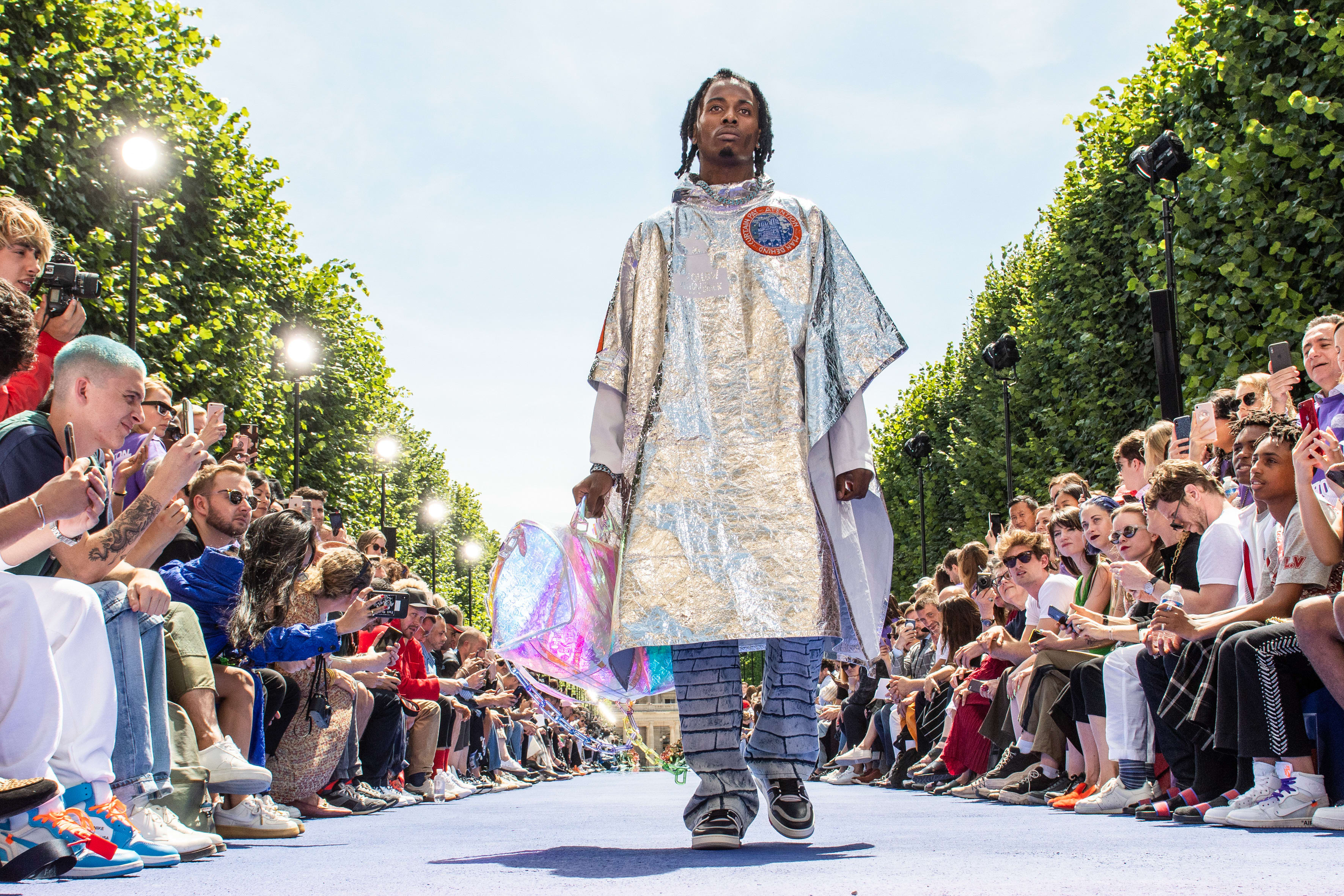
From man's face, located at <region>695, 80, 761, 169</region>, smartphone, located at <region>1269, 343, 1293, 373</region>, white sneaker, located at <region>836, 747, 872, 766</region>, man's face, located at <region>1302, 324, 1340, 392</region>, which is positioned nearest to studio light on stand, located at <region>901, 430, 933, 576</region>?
white sneaker, located at <region>836, 747, 872, 766</region>

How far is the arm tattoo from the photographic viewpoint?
384 cm

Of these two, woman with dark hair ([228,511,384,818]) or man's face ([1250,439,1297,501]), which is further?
woman with dark hair ([228,511,384,818])

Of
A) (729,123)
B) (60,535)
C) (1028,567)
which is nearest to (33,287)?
(60,535)

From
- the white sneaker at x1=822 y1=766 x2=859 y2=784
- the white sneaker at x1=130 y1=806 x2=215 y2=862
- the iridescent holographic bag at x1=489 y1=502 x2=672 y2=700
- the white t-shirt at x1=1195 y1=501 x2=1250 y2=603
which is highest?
the white t-shirt at x1=1195 y1=501 x2=1250 y2=603

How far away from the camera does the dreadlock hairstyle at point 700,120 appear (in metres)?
5.01

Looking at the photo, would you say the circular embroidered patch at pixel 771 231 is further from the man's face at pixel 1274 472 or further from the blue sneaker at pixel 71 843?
the blue sneaker at pixel 71 843

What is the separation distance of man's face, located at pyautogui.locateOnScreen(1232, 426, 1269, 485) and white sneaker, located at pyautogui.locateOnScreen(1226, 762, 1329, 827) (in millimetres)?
1289

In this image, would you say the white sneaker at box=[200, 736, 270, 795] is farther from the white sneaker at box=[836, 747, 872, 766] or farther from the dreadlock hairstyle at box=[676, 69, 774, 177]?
the white sneaker at box=[836, 747, 872, 766]

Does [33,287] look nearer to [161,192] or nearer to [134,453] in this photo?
[134,453]

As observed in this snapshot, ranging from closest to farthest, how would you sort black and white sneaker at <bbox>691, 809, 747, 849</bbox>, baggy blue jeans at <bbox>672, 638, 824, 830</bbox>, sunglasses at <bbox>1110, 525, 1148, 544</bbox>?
black and white sneaker at <bbox>691, 809, 747, 849</bbox> < baggy blue jeans at <bbox>672, 638, 824, 830</bbox> < sunglasses at <bbox>1110, 525, 1148, 544</bbox>

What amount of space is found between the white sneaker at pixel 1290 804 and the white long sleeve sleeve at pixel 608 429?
8.95 ft

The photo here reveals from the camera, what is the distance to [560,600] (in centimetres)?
465

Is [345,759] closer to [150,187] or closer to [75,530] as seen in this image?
[75,530]

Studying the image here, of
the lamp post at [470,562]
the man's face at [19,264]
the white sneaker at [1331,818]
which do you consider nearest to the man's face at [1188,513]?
the white sneaker at [1331,818]
